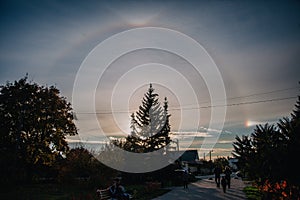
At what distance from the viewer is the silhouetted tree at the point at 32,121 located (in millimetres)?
31172

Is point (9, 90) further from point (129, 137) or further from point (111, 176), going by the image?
point (129, 137)

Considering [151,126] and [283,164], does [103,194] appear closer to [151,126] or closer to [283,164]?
[283,164]

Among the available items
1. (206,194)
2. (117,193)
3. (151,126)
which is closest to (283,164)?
(117,193)

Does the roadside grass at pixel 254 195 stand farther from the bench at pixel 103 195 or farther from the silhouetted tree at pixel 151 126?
the silhouetted tree at pixel 151 126

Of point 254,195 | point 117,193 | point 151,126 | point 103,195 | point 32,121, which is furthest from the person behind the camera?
point 151,126

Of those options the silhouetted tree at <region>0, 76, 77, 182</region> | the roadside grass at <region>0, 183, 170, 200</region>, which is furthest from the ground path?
the silhouetted tree at <region>0, 76, 77, 182</region>

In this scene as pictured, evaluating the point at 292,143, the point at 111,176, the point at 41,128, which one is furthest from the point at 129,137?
the point at 292,143

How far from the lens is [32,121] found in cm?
3200

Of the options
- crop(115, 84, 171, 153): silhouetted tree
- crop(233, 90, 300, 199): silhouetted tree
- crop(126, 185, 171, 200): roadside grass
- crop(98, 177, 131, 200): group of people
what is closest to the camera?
crop(233, 90, 300, 199): silhouetted tree

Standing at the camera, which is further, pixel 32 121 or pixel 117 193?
pixel 32 121

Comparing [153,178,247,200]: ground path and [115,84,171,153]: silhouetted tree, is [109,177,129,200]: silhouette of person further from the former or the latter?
[115,84,171,153]: silhouetted tree

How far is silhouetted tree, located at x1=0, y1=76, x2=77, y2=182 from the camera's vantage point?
102ft

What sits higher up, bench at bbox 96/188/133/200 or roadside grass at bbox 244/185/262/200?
roadside grass at bbox 244/185/262/200

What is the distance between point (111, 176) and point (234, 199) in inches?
549
